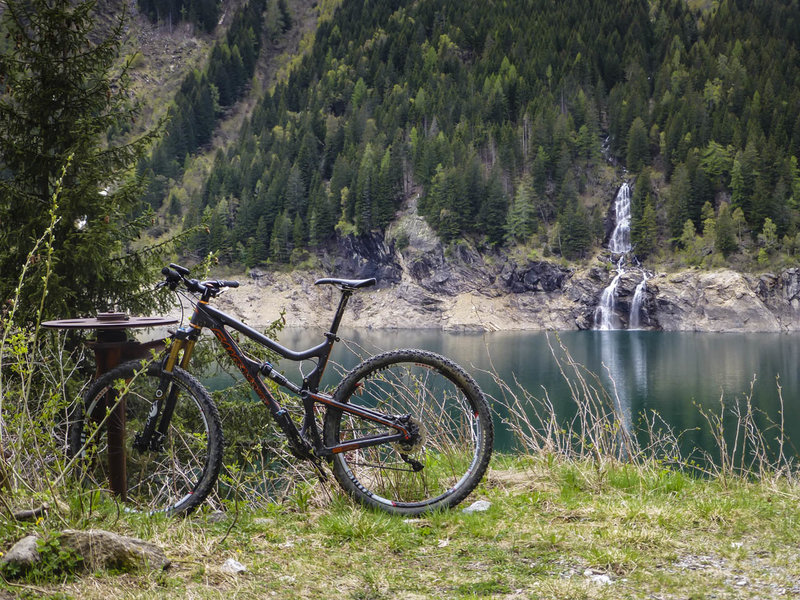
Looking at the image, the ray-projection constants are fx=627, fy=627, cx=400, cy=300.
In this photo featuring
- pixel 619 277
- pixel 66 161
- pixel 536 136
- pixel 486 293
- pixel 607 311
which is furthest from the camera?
pixel 536 136

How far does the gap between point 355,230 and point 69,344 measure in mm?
93783

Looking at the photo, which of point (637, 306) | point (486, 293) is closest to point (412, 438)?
point (637, 306)

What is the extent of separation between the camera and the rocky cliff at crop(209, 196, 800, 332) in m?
72.1

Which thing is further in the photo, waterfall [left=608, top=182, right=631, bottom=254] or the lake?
waterfall [left=608, top=182, right=631, bottom=254]

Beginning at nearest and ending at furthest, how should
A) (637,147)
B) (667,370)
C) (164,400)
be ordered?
(164,400) → (667,370) → (637,147)

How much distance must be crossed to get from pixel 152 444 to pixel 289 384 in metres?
0.94

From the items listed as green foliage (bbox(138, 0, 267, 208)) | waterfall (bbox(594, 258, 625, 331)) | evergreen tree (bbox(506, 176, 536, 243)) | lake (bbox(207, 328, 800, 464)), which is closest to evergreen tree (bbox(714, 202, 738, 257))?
waterfall (bbox(594, 258, 625, 331))

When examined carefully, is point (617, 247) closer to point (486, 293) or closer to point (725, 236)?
point (725, 236)

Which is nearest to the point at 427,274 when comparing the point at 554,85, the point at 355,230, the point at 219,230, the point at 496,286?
the point at 496,286

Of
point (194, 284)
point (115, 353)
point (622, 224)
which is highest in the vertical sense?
point (622, 224)

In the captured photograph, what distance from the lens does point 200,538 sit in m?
3.23

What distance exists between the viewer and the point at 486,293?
294 ft

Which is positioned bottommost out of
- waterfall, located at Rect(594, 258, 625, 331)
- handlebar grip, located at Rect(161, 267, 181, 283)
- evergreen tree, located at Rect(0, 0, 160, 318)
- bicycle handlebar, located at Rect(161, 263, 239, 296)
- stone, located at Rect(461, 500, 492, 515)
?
waterfall, located at Rect(594, 258, 625, 331)

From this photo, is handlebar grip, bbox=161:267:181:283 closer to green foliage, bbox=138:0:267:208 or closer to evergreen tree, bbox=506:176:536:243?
evergreen tree, bbox=506:176:536:243
